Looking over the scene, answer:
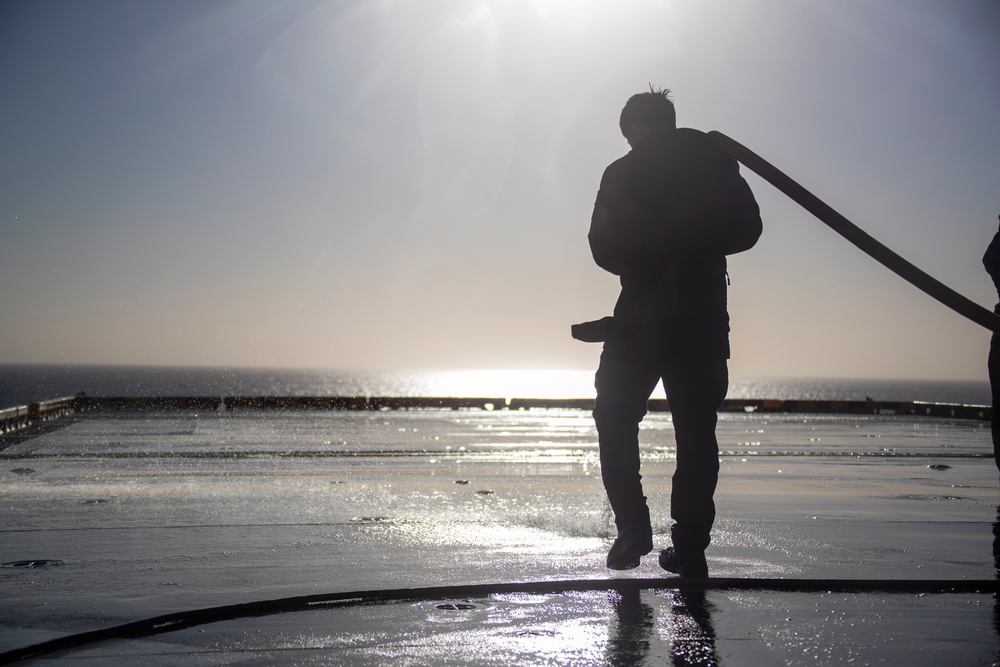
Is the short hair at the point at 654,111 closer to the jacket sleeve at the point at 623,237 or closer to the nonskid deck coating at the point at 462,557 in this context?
the jacket sleeve at the point at 623,237

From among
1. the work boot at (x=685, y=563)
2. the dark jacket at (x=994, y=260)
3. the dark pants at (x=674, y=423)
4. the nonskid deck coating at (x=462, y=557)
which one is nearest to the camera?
the nonskid deck coating at (x=462, y=557)

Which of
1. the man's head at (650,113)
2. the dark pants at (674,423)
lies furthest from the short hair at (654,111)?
the dark pants at (674,423)

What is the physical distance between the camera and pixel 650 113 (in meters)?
4.35

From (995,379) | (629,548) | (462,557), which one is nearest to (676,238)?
(629,548)

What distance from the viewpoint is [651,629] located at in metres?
2.92

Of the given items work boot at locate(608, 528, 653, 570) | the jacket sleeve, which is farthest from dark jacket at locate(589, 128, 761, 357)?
work boot at locate(608, 528, 653, 570)

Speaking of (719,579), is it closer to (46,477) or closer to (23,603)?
(23,603)

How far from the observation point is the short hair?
14.3 ft

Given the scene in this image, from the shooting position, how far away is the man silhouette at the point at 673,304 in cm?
411

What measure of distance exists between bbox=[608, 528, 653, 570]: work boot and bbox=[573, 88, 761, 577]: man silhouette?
0.13 feet

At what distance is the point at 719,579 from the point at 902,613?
2.06ft

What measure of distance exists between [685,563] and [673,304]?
1.02m

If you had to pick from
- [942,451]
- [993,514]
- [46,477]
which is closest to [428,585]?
[993,514]

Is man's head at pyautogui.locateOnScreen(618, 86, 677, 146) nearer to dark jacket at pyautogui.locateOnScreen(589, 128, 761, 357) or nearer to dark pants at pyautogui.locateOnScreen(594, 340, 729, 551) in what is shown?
dark jacket at pyautogui.locateOnScreen(589, 128, 761, 357)
